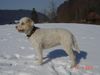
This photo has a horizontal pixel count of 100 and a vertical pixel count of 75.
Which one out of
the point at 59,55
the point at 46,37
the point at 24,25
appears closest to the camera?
the point at 24,25

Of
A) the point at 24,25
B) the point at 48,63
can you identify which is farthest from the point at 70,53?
the point at 24,25

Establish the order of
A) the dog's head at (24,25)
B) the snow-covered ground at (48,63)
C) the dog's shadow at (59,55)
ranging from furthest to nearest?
the dog's shadow at (59,55) < the dog's head at (24,25) < the snow-covered ground at (48,63)

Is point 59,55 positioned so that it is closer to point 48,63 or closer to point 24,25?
point 48,63

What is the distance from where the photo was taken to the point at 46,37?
6352mm

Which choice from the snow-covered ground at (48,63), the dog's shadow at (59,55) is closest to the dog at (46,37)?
the snow-covered ground at (48,63)

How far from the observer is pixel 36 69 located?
6.04 metres

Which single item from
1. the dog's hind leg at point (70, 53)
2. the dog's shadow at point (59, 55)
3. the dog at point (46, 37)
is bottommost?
the dog's shadow at point (59, 55)

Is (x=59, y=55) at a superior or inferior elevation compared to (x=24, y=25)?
inferior

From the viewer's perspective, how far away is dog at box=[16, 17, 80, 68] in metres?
6.24

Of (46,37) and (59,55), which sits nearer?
(46,37)

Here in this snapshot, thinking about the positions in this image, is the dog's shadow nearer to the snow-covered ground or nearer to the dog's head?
the snow-covered ground

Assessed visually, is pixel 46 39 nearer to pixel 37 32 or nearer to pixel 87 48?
pixel 37 32

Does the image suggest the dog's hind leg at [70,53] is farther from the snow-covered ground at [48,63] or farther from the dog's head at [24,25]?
the dog's head at [24,25]

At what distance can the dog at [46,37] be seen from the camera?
624cm
